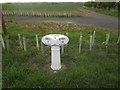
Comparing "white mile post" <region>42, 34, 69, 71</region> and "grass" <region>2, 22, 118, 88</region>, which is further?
"white mile post" <region>42, 34, 69, 71</region>

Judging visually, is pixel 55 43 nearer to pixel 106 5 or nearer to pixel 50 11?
pixel 50 11

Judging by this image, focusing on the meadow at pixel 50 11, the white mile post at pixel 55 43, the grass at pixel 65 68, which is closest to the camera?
the grass at pixel 65 68

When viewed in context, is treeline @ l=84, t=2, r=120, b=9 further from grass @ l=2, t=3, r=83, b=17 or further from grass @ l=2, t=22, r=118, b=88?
grass @ l=2, t=22, r=118, b=88

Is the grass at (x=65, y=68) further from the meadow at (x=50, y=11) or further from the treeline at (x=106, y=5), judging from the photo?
the treeline at (x=106, y=5)

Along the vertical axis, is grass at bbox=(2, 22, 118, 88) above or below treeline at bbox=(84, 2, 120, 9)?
Answer: below

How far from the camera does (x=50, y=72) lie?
5246mm

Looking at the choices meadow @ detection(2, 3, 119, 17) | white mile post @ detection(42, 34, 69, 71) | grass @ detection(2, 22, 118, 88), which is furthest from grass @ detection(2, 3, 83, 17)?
white mile post @ detection(42, 34, 69, 71)

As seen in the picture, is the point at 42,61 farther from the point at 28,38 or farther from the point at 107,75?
the point at 28,38

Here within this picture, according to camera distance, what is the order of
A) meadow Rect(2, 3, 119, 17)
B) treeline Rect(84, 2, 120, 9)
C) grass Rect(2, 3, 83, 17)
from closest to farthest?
meadow Rect(2, 3, 119, 17) < grass Rect(2, 3, 83, 17) < treeline Rect(84, 2, 120, 9)

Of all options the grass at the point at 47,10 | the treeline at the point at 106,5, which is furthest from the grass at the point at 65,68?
the treeline at the point at 106,5

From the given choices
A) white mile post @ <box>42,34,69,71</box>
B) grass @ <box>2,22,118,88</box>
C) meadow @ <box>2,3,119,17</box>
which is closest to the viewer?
grass @ <box>2,22,118,88</box>

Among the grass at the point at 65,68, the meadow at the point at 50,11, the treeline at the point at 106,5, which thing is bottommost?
the grass at the point at 65,68

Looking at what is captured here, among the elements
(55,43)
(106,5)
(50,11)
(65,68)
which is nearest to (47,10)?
(50,11)

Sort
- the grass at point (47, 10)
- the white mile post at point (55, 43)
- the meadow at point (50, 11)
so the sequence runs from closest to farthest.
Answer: the white mile post at point (55, 43) < the meadow at point (50, 11) < the grass at point (47, 10)
